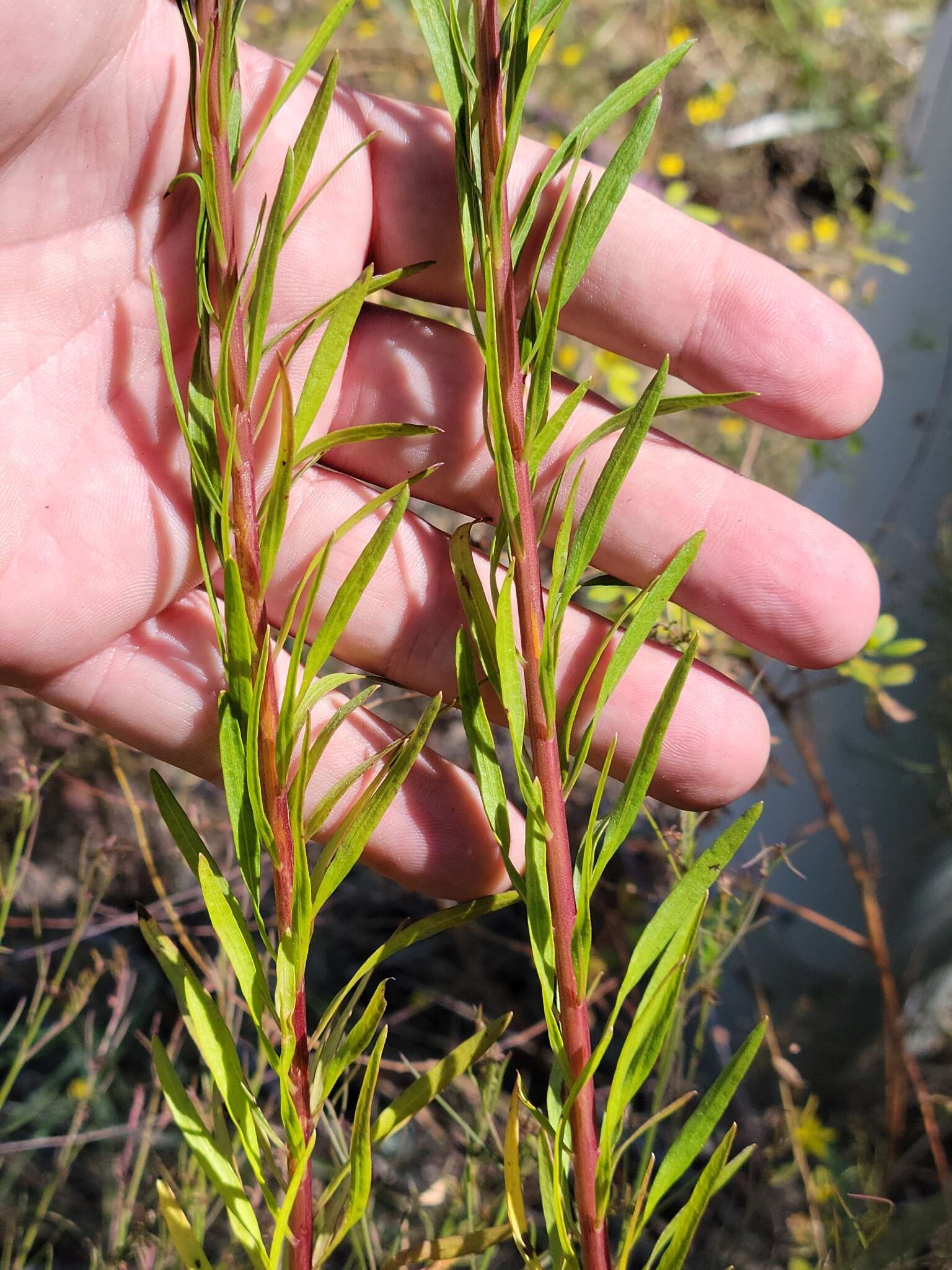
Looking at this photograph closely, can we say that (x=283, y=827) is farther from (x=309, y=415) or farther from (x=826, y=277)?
(x=826, y=277)

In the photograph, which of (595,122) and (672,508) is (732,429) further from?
(595,122)

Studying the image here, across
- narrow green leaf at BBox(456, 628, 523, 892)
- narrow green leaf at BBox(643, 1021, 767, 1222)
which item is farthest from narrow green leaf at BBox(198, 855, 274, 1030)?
narrow green leaf at BBox(643, 1021, 767, 1222)

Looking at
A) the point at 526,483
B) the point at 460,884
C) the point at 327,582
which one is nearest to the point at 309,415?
the point at 526,483

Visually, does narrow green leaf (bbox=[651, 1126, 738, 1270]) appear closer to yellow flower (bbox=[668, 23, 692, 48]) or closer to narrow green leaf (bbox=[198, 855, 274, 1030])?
narrow green leaf (bbox=[198, 855, 274, 1030])

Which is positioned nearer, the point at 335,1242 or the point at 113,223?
the point at 335,1242

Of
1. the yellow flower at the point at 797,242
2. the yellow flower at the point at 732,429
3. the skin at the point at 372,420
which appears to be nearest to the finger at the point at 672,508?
the skin at the point at 372,420

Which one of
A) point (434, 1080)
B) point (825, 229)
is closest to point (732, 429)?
point (825, 229)
